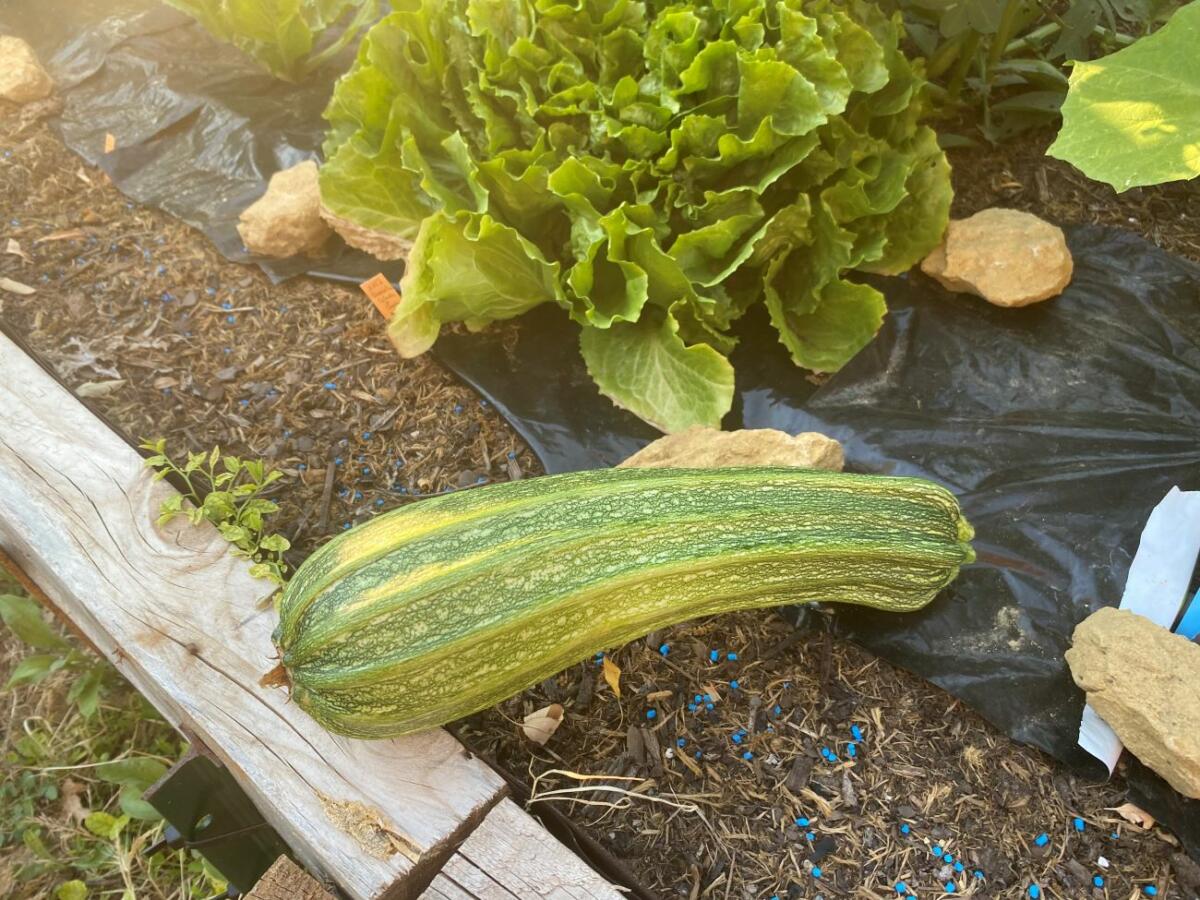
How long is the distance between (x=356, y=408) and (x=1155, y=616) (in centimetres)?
220

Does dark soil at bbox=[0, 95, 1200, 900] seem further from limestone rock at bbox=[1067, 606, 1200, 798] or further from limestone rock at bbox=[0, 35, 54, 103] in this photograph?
limestone rock at bbox=[0, 35, 54, 103]

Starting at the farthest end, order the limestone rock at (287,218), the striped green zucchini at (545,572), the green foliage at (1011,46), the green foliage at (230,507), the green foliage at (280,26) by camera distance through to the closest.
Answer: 1. the green foliage at (280,26)
2. the limestone rock at (287,218)
3. the green foliage at (1011,46)
4. the green foliage at (230,507)
5. the striped green zucchini at (545,572)

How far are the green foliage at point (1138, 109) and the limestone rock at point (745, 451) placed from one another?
0.84 m

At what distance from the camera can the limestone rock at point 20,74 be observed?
3311 mm

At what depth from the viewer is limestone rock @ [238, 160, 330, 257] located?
2.87m

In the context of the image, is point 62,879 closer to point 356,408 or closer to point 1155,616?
point 356,408

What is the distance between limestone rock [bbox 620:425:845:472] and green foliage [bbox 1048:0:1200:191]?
0.84 m

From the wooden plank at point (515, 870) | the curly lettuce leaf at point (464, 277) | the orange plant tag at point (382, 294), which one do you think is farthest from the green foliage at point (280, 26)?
the wooden plank at point (515, 870)

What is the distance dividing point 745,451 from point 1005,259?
103 centimetres

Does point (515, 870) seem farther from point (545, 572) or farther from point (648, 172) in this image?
point (648, 172)

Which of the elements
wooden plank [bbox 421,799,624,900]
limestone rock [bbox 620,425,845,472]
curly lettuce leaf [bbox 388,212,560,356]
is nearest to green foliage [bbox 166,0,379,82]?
curly lettuce leaf [bbox 388,212,560,356]

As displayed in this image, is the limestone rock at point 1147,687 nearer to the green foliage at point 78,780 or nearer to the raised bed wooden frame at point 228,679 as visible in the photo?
the raised bed wooden frame at point 228,679

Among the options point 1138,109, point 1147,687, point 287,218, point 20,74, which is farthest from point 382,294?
point 1147,687

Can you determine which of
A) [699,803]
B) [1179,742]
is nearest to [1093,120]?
[1179,742]
